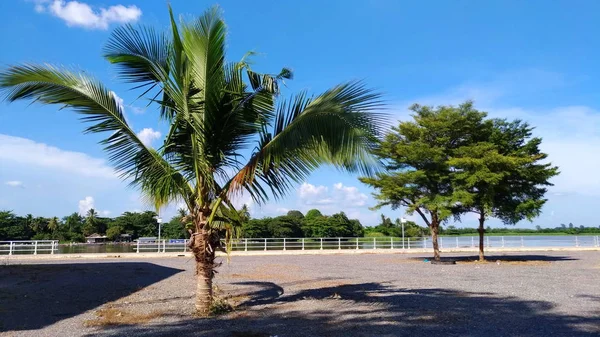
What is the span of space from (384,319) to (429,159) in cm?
1505

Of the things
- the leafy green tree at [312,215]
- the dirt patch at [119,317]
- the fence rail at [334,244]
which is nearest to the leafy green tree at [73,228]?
the leafy green tree at [312,215]

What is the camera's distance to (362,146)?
22.9 feet

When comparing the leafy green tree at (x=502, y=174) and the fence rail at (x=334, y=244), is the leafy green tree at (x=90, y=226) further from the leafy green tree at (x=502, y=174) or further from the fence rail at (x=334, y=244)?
the leafy green tree at (x=502, y=174)

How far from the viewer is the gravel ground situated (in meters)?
6.60

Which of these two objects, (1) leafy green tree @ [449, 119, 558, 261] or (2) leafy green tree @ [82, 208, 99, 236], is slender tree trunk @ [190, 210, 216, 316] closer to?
(1) leafy green tree @ [449, 119, 558, 261]

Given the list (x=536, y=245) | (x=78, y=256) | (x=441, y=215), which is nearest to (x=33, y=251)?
(x=78, y=256)

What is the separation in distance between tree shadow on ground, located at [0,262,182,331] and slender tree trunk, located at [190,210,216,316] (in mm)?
2327

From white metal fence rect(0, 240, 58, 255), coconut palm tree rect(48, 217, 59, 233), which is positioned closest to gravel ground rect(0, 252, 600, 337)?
white metal fence rect(0, 240, 58, 255)

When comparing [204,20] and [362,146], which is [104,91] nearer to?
[204,20]

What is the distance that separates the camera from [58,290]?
11.0 m

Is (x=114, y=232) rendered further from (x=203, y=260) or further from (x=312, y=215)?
(x=203, y=260)

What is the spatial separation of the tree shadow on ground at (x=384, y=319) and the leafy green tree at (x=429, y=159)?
11.4m

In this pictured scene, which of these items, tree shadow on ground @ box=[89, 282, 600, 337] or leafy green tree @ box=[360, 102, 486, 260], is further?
leafy green tree @ box=[360, 102, 486, 260]

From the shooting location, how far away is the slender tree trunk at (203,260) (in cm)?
758
